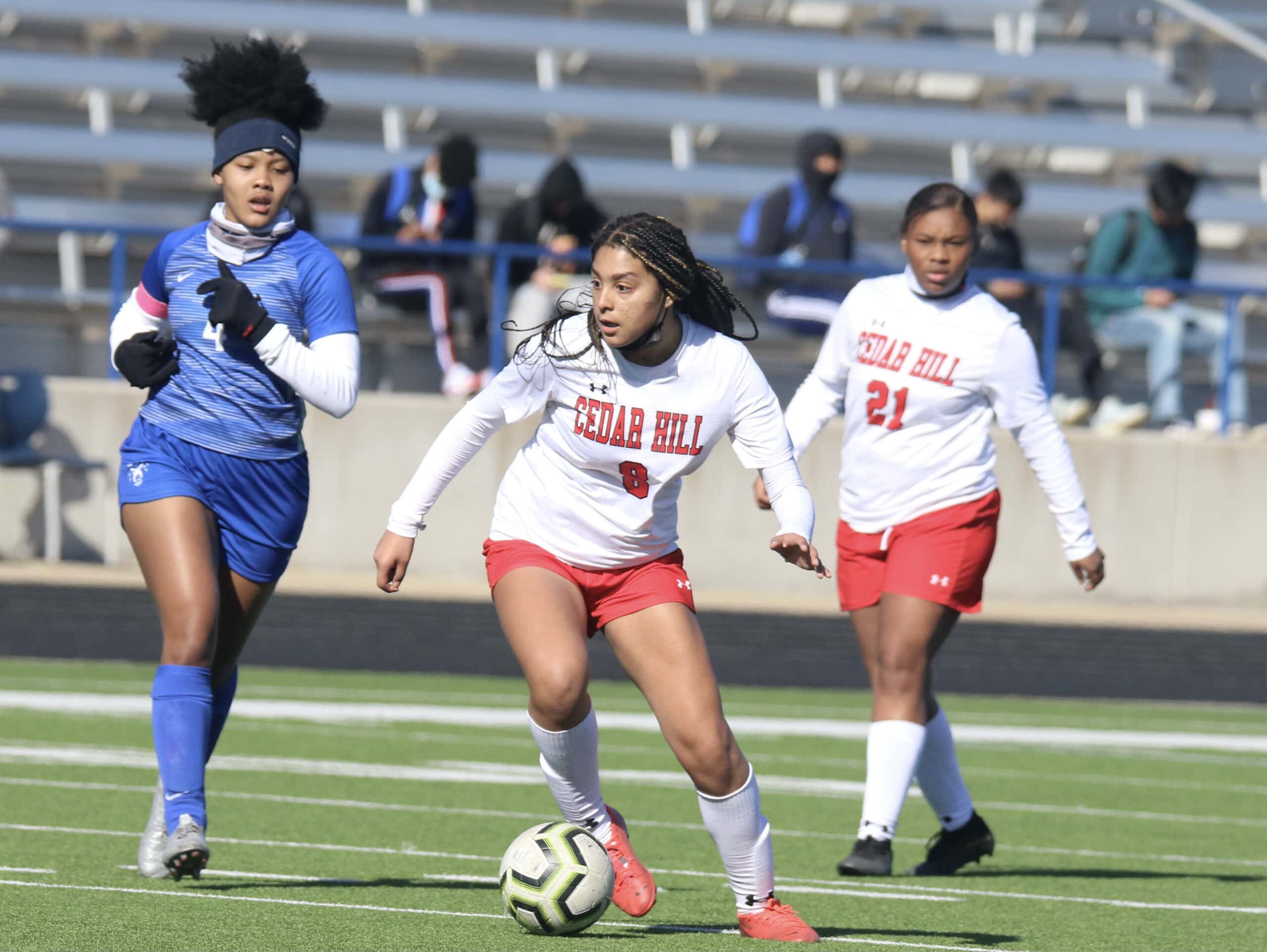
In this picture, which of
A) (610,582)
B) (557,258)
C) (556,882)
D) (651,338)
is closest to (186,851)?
(556,882)

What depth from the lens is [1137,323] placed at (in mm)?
15547

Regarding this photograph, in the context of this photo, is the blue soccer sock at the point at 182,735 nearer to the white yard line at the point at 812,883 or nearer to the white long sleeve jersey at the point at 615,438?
the white long sleeve jersey at the point at 615,438

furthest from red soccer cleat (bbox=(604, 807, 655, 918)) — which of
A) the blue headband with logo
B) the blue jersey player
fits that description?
the blue headband with logo

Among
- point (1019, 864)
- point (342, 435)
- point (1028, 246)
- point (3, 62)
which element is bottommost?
point (1019, 864)

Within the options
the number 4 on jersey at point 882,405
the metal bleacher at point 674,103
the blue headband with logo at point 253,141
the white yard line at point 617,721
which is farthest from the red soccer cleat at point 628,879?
the metal bleacher at point 674,103

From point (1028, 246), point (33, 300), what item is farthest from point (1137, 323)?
point (33, 300)

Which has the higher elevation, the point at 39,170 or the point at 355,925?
the point at 39,170

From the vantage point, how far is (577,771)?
555cm

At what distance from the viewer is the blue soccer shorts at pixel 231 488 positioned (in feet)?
19.3

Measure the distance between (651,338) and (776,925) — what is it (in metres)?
1.45

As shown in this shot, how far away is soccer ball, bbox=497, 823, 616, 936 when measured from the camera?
206 inches

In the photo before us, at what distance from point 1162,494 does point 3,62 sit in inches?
415

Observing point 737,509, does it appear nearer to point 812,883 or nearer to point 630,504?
point 812,883

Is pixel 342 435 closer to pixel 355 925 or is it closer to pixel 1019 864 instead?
pixel 1019 864
